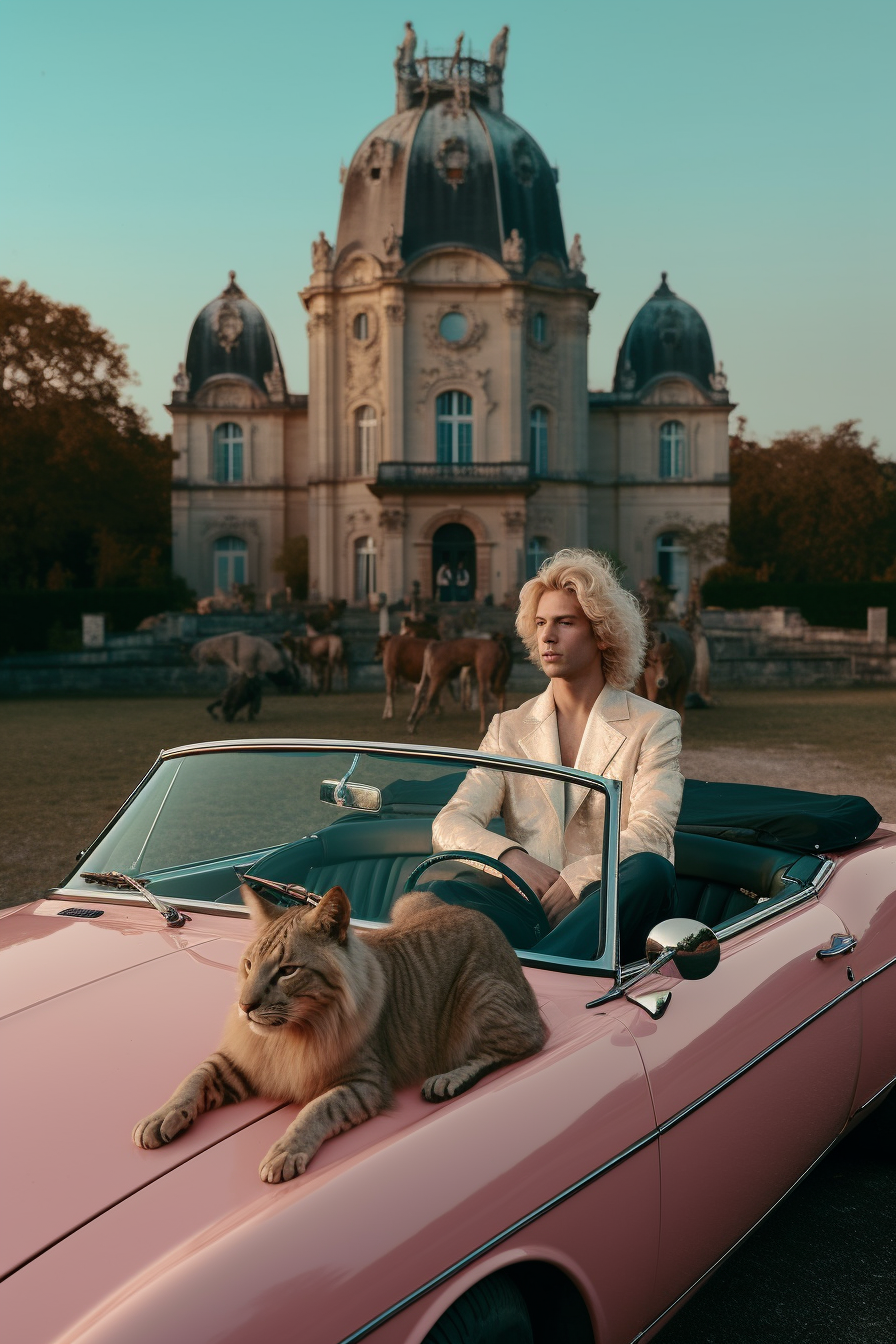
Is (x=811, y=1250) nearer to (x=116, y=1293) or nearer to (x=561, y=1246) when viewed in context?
(x=561, y=1246)

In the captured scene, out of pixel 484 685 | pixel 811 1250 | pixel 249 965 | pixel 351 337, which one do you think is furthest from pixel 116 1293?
pixel 351 337

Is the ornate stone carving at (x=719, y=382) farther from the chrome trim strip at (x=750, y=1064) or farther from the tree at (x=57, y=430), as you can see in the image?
the chrome trim strip at (x=750, y=1064)

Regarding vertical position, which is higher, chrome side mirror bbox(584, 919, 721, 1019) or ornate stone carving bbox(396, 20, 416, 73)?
ornate stone carving bbox(396, 20, 416, 73)

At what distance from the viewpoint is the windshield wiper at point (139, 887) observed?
3.01m

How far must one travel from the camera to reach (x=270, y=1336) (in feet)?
5.41

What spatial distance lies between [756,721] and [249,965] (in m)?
20.4

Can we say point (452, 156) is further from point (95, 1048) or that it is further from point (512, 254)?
point (95, 1048)

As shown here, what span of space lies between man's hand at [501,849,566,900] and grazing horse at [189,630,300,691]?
22.6m

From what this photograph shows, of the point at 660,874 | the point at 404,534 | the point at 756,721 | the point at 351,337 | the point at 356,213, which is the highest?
the point at 356,213

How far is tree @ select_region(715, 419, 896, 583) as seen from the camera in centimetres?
6606

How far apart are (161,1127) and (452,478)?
55371mm

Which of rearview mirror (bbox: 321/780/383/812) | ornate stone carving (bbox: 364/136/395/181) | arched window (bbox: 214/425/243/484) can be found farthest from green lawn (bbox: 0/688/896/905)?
ornate stone carving (bbox: 364/136/395/181)

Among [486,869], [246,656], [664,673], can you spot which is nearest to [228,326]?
[246,656]

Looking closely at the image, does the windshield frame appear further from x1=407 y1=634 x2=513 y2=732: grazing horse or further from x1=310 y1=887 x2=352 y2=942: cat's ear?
x1=407 y1=634 x2=513 y2=732: grazing horse
